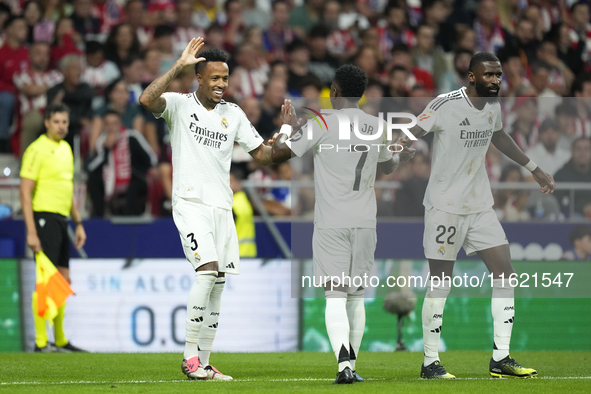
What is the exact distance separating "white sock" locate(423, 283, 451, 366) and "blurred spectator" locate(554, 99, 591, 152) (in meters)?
4.01

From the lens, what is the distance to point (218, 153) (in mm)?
7211

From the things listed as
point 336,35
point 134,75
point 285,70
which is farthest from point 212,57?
point 336,35

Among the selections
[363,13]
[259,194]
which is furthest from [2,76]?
[363,13]

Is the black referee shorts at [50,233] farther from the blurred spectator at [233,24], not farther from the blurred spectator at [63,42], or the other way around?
the blurred spectator at [233,24]

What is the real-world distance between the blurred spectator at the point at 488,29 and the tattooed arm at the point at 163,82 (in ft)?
32.6

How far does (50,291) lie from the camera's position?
953 cm

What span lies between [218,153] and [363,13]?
381 inches

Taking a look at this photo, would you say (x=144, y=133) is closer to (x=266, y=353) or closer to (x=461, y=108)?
(x=266, y=353)

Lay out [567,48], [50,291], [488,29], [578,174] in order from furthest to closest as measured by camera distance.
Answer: [488,29] → [567,48] → [578,174] → [50,291]

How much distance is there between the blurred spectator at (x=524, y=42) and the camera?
15.3 metres

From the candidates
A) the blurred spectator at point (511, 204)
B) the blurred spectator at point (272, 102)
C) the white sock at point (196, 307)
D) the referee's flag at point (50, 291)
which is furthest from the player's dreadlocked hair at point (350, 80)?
the blurred spectator at point (272, 102)

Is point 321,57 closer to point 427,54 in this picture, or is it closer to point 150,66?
point 427,54

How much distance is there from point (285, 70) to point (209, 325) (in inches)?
276

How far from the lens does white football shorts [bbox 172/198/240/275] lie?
6.95 metres
